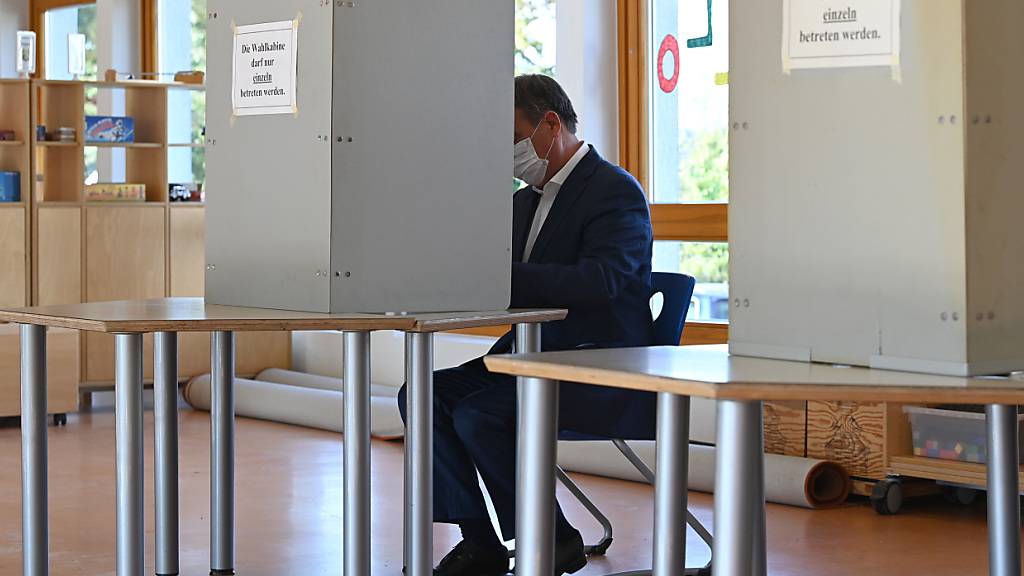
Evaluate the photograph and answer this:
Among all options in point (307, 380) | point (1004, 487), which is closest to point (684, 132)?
point (307, 380)

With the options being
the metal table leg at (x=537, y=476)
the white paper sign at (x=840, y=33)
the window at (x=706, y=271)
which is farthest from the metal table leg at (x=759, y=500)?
the window at (x=706, y=271)

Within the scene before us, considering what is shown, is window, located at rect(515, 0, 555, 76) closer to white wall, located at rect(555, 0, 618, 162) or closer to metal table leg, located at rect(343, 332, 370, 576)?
white wall, located at rect(555, 0, 618, 162)

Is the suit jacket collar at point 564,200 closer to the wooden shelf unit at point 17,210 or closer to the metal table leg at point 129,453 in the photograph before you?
the metal table leg at point 129,453

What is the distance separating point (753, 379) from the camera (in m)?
1.78

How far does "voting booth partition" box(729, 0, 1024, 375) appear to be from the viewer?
1854 millimetres

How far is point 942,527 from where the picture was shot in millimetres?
4039

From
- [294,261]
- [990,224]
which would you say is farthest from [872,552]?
[990,224]

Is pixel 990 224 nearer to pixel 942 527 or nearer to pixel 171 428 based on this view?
pixel 171 428

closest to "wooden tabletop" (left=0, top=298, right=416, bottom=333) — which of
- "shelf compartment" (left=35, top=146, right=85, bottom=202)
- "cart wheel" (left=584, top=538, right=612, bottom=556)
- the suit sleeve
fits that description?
the suit sleeve

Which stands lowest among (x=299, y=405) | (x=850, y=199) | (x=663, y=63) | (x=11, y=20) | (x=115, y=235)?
(x=299, y=405)

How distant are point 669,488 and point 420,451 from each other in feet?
2.41

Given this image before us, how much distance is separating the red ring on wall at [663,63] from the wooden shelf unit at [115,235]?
2403 millimetres

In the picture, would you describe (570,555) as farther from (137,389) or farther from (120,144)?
(120,144)

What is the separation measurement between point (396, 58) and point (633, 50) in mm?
3089
